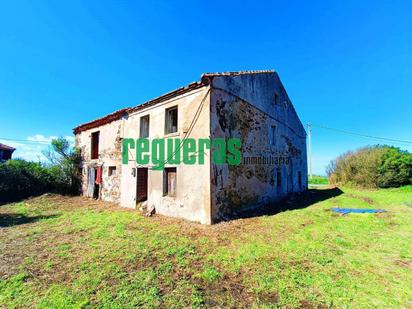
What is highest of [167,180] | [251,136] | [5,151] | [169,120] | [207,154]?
[169,120]

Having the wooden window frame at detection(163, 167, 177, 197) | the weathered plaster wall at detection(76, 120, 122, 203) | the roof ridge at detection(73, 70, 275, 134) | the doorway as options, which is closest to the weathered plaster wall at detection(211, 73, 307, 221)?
the roof ridge at detection(73, 70, 275, 134)

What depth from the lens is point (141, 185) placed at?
1062 centimetres

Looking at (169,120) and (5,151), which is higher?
(169,120)

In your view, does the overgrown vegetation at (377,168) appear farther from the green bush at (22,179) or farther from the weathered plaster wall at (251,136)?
the green bush at (22,179)

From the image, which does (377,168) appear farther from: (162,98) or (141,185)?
(141,185)

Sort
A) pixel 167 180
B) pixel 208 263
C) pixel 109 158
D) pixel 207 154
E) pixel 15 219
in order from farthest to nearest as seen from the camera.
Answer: pixel 109 158
pixel 167 180
pixel 15 219
pixel 207 154
pixel 208 263

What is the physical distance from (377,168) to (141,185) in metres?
21.5

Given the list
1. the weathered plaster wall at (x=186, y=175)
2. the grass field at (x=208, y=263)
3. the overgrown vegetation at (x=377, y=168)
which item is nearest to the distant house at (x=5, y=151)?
the grass field at (x=208, y=263)

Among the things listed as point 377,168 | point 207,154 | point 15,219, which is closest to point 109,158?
point 15,219

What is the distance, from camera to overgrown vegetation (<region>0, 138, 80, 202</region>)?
14009 mm

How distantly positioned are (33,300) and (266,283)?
4.04 m

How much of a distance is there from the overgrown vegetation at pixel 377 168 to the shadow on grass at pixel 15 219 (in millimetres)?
25197

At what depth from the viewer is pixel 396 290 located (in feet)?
11.3

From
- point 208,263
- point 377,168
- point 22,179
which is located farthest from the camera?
point 377,168
